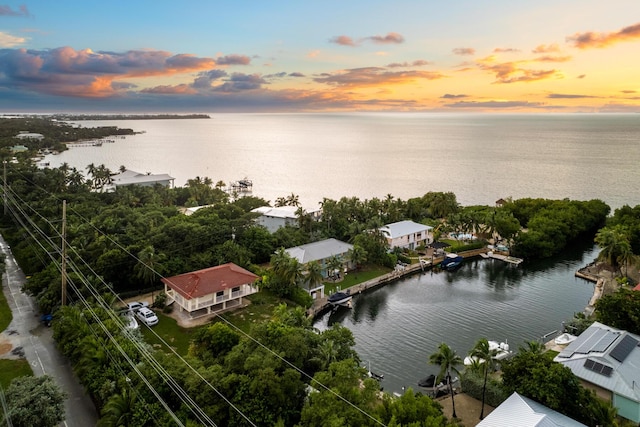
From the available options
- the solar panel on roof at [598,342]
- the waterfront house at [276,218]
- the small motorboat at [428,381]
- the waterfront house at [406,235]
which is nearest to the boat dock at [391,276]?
the waterfront house at [406,235]

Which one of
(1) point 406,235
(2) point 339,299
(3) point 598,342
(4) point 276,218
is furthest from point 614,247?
(4) point 276,218

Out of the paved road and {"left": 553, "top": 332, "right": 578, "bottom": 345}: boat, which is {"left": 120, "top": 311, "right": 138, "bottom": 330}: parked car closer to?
the paved road

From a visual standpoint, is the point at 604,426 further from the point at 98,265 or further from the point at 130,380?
the point at 98,265

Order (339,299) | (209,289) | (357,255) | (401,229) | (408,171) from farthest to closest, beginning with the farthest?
(408,171), (401,229), (357,255), (339,299), (209,289)

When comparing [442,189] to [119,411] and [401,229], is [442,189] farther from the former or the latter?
[119,411]

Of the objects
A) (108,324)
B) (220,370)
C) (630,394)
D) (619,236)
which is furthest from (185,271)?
(619,236)
